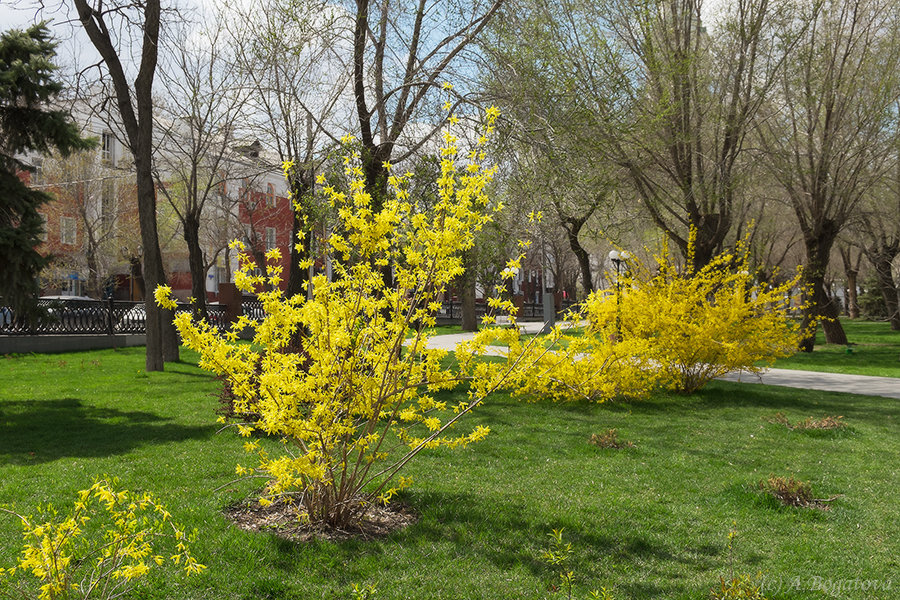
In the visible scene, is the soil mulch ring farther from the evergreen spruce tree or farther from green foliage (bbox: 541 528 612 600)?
the evergreen spruce tree

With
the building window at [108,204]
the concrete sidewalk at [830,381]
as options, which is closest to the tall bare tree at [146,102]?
the concrete sidewalk at [830,381]

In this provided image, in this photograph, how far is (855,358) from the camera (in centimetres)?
1830

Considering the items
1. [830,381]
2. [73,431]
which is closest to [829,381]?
[830,381]

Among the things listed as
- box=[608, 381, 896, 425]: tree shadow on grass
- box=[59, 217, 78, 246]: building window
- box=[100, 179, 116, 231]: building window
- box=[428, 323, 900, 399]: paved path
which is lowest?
box=[428, 323, 900, 399]: paved path

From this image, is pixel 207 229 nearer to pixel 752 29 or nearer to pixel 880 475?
pixel 752 29

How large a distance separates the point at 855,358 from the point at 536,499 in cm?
1706

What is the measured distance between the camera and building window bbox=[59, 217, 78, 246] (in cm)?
3042

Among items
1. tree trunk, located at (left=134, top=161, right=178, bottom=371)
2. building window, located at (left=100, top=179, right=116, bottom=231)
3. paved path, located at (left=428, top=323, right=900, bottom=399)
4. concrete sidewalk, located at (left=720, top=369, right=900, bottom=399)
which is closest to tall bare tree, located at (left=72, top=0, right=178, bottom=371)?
tree trunk, located at (left=134, top=161, right=178, bottom=371)

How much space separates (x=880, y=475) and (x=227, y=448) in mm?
6394

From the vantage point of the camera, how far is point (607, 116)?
1074 cm

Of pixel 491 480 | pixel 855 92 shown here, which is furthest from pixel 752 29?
pixel 491 480

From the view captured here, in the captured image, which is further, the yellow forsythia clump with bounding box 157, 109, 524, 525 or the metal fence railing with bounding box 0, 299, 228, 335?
the metal fence railing with bounding box 0, 299, 228, 335

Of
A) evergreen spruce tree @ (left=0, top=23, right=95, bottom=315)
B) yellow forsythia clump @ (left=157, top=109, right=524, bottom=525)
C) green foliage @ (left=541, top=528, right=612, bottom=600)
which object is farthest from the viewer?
evergreen spruce tree @ (left=0, top=23, right=95, bottom=315)

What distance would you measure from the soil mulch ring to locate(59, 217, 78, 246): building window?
3038 centimetres
